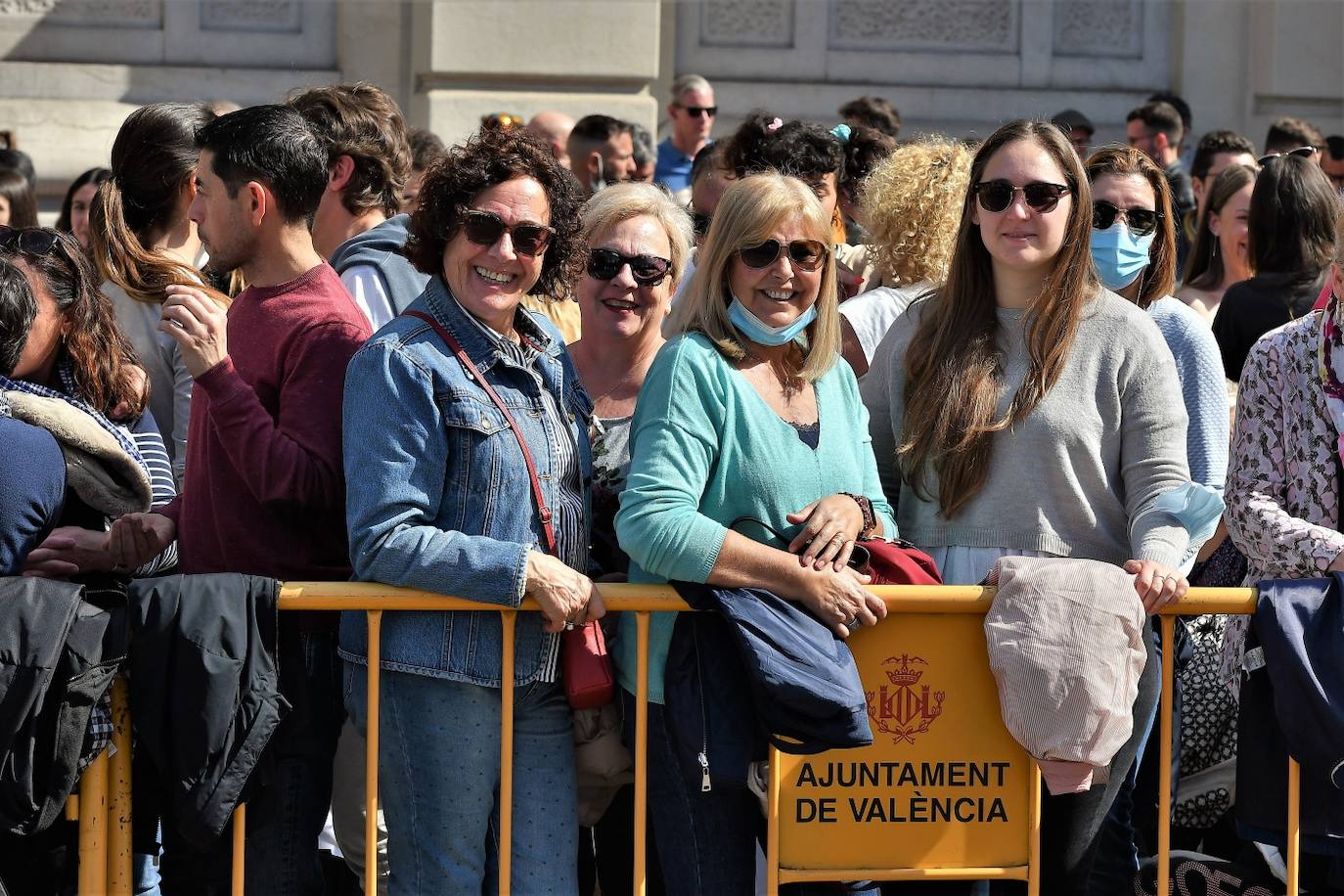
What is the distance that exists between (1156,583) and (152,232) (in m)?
2.63

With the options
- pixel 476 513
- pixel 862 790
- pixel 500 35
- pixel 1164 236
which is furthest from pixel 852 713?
pixel 500 35

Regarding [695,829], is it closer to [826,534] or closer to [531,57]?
[826,534]

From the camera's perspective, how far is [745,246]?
3609mm

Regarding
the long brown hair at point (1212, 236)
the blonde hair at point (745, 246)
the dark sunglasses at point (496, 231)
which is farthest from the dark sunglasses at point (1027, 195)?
the long brown hair at point (1212, 236)

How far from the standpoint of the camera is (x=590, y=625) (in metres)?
3.45

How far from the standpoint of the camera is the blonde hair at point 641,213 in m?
4.13

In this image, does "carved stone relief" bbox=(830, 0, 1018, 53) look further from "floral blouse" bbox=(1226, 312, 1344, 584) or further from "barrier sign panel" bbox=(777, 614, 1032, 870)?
"barrier sign panel" bbox=(777, 614, 1032, 870)

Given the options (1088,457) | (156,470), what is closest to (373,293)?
(156,470)

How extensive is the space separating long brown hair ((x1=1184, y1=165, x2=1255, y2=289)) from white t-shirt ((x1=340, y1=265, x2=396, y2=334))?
3226 millimetres

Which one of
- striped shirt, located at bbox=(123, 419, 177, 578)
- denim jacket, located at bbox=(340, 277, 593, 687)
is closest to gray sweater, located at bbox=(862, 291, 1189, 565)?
denim jacket, located at bbox=(340, 277, 593, 687)

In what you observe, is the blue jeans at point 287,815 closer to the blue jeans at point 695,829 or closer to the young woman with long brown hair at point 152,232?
the blue jeans at point 695,829

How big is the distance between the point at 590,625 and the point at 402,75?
7304mm

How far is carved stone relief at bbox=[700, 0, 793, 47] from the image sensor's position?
34.9 ft

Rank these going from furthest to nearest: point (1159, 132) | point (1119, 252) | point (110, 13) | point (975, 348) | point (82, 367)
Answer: point (110, 13)
point (1159, 132)
point (1119, 252)
point (975, 348)
point (82, 367)
